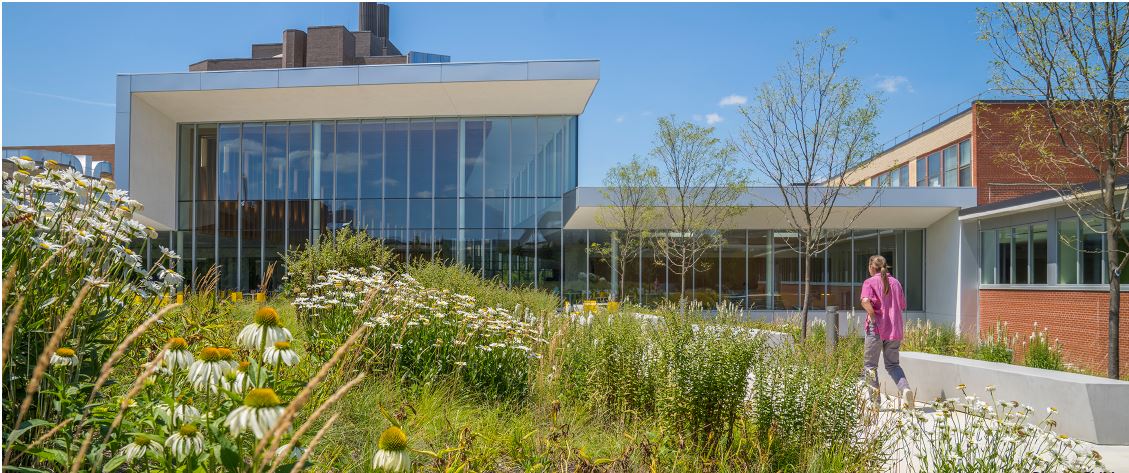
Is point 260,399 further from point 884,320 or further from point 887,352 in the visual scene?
point 887,352

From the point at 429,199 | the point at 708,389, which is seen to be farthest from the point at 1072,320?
the point at 429,199

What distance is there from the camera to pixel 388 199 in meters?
24.3

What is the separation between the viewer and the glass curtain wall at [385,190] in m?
23.8

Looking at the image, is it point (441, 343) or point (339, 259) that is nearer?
point (441, 343)

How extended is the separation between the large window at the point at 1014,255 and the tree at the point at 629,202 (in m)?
9.57

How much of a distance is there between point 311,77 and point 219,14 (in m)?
13.4

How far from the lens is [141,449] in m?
2.31

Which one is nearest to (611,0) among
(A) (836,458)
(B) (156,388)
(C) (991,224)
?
(A) (836,458)

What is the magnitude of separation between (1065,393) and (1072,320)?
38.0ft

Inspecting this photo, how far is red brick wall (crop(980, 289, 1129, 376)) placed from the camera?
14883 mm

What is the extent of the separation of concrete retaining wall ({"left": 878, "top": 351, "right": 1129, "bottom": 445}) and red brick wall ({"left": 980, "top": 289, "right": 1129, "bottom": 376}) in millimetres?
5856

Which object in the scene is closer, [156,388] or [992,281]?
[156,388]

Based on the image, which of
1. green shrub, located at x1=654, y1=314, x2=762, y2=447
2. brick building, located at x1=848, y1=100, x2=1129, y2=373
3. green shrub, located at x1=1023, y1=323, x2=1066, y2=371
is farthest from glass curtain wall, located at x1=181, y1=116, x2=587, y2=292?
green shrub, located at x1=654, y1=314, x2=762, y2=447

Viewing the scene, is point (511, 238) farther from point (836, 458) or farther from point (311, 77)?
point (836, 458)
